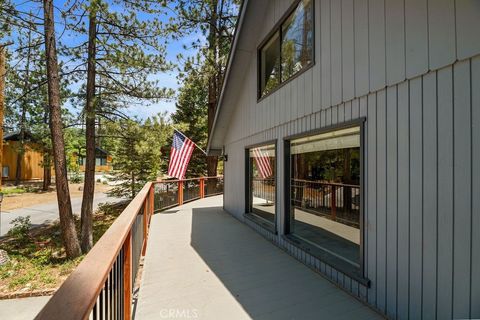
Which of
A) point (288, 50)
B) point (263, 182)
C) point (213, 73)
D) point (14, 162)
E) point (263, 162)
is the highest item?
point (213, 73)

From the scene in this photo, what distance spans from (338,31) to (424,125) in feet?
6.29

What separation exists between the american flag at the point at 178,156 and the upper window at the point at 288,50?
352 centimetres

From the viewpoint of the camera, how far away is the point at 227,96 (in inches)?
331

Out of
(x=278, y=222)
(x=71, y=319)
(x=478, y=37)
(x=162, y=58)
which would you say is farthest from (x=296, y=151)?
(x=162, y=58)

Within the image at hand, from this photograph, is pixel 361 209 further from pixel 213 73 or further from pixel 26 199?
pixel 26 199

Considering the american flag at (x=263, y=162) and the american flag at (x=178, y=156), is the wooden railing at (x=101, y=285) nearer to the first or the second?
the american flag at (x=263, y=162)

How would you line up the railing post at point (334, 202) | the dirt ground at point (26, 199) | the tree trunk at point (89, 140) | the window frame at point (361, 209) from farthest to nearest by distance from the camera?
the dirt ground at point (26, 199)
the tree trunk at point (89, 140)
the railing post at point (334, 202)
the window frame at point (361, 209)

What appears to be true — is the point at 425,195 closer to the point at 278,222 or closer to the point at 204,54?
the point at 278,222

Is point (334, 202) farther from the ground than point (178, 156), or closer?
closer

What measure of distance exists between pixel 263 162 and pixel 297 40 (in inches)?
108

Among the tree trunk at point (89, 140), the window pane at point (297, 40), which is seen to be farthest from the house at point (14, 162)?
the window pane at point (297, 40)

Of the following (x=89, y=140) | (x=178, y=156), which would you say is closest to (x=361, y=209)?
(x=178, y=156)

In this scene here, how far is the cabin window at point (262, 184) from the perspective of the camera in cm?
612

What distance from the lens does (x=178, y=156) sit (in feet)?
29.9
